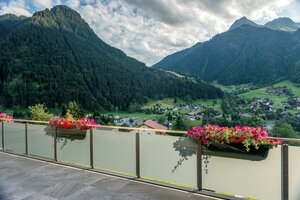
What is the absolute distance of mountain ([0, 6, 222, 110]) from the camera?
266 ft

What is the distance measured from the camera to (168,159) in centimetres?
354

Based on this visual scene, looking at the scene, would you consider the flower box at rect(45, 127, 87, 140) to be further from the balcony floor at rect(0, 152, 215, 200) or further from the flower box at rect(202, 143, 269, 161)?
the flower box at rect(202, 143, 269, 161)

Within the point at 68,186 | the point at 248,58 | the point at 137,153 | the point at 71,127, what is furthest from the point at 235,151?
the point at 248,58

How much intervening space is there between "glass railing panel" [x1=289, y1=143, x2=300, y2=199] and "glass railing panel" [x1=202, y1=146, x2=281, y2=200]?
0.11m

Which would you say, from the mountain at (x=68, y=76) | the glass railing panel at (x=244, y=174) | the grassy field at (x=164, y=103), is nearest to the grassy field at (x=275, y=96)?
the mountain at (x=68, y=76)

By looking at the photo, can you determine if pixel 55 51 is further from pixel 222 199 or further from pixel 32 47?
pixel 222 199

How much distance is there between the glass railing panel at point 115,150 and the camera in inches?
155

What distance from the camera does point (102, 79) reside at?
9350 cm

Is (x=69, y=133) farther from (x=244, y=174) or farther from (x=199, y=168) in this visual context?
(x=244, y=174)

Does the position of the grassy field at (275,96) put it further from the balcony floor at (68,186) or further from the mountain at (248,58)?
the balcony floor at (68,186)

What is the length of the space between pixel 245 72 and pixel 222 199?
13922 cm

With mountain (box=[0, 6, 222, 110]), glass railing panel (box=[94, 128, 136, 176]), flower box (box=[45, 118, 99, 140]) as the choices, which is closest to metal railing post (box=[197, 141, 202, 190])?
glass railing panel (box=[94, 128, 136, 176])

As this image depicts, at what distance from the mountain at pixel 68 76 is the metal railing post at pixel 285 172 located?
267 feet

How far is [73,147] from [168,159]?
1998 millimetres
